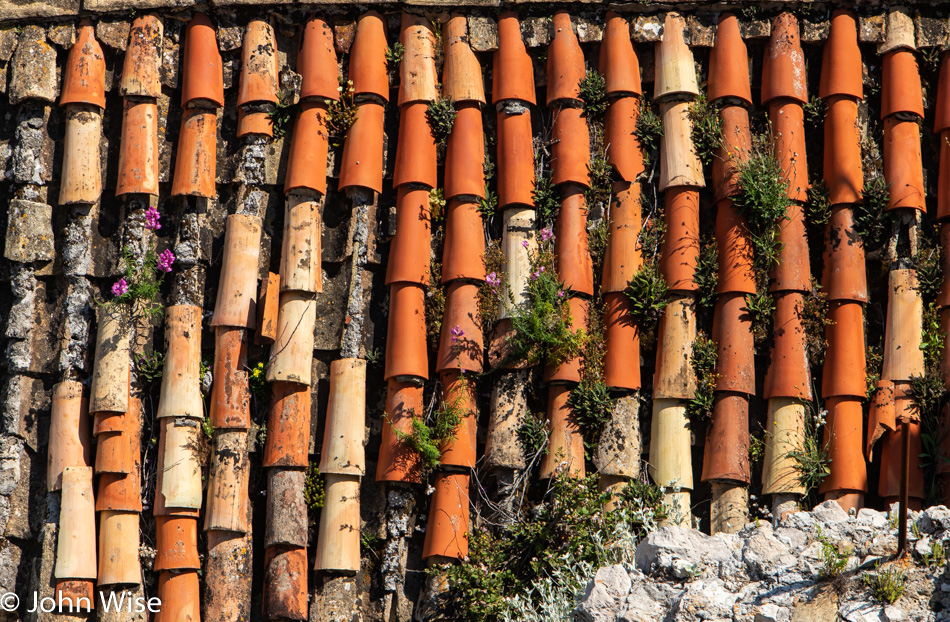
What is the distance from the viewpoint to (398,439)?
5977 mm

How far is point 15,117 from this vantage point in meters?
6.70

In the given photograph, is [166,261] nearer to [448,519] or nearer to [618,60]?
[448,519]

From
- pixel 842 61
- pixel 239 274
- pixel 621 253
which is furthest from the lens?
pixel 842 61

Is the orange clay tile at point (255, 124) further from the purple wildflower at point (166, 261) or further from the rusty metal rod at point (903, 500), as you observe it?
the rusty metal rod at point (903, 500)

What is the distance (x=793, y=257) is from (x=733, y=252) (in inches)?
15.1

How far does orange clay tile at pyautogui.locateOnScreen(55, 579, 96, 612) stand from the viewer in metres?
5.78

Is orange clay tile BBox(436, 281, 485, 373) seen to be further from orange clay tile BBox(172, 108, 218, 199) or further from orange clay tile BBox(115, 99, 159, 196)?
orange clay tile BBox(115, 99, 159, 196)

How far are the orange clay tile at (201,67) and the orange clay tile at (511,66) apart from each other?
6.21 feet

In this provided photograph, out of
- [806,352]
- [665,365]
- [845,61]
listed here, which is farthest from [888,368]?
[845,61]

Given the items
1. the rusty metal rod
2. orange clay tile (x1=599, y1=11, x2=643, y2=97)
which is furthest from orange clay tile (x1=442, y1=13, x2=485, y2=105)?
the rusty metal rod

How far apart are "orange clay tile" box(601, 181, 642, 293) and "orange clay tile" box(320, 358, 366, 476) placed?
1696 millimetres

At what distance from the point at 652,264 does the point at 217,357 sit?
2862 mm

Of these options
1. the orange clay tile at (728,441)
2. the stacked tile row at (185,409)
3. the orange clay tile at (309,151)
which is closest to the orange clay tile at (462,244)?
the orange clay tile at (309,151)

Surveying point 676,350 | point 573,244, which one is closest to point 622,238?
point 573,244
